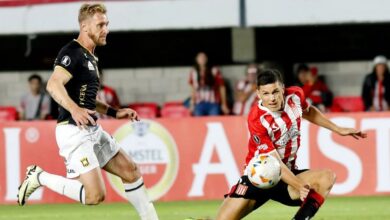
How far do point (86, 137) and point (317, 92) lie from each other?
7039 millimetres

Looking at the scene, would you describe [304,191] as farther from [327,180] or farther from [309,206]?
[327,180]

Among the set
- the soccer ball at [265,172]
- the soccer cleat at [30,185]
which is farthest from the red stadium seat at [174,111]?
the soccer ball at [265,172]

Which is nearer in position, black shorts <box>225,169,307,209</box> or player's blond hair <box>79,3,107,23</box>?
black shorts <box>225,169,307,209</box>

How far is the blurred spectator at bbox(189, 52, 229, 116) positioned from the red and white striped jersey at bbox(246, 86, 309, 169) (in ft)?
21.8

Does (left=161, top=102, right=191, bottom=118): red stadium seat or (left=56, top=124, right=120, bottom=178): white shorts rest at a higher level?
(left=56, top=124, right=120, bottom=178): white shorts

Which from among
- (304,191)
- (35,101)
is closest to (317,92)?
(35,101)

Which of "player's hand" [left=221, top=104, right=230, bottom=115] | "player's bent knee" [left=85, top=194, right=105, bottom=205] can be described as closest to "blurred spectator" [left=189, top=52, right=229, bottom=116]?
"player's hand" [left=221, top=104, right=230, bottom=115]

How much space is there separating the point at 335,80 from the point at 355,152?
3759 millimetres

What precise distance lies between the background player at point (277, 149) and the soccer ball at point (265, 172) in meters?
0.05

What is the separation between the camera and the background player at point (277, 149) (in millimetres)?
8383

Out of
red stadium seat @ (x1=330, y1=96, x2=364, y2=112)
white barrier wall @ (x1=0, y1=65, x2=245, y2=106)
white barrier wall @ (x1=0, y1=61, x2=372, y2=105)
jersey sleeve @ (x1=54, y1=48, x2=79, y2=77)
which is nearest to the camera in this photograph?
jersey sleeve @ (x1=54, y1=48, x2=79, y2=77)

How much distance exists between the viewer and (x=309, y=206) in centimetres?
836

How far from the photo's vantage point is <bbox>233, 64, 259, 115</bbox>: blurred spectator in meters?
15.3

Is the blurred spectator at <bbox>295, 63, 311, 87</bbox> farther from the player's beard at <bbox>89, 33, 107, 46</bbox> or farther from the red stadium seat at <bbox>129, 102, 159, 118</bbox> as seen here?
the player's beard at <bbox>89, 33, 107, 46</bbox>
